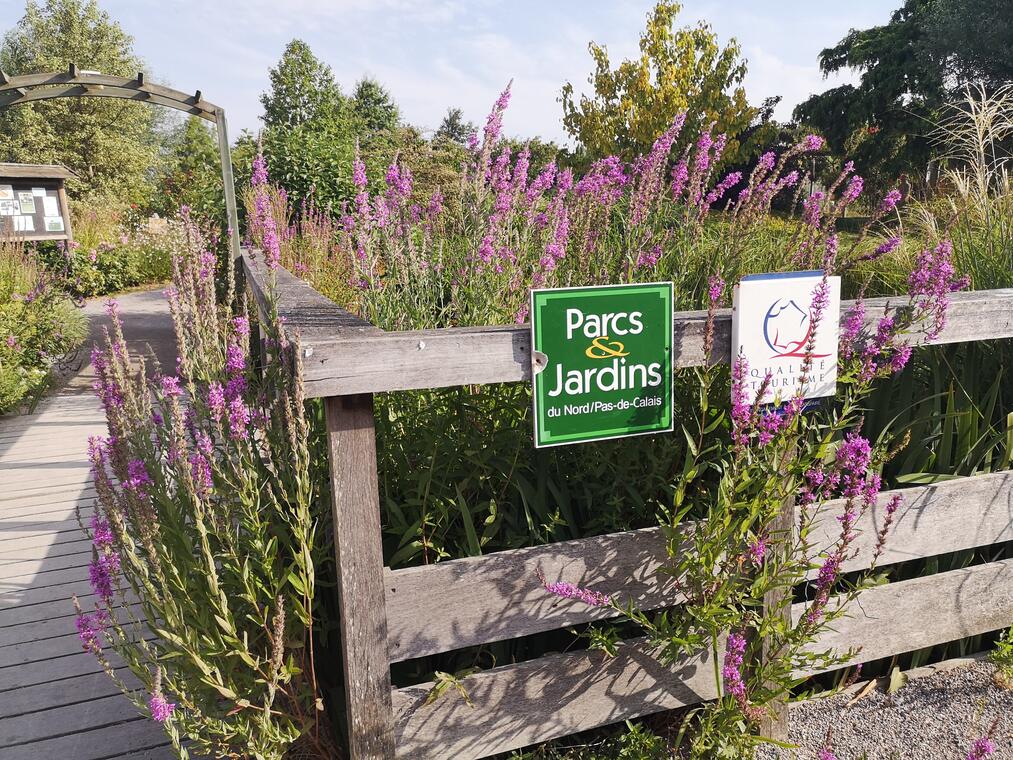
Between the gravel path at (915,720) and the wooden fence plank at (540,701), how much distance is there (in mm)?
439

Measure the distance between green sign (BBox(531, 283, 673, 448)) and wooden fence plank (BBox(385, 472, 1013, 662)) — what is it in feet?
1.09

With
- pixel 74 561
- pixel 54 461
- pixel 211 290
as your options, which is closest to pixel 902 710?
pixel 211 290

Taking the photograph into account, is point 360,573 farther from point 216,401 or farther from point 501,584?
point 216,401

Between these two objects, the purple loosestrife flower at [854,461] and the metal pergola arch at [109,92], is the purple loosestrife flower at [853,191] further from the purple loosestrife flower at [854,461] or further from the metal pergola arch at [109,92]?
the metal pergola arch at [109,92]

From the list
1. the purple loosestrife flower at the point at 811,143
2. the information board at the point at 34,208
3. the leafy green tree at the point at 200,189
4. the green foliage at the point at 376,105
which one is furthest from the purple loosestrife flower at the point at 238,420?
the green foliage at the point at 376,105

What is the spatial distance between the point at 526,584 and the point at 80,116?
34.0m

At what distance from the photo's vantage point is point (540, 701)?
6.63ft

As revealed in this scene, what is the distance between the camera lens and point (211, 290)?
229 cm

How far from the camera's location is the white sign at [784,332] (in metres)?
2.00

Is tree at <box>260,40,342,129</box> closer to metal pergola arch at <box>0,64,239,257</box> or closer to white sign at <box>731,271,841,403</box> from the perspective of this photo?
metal pergola arch at <box>0,64,239,257</box>

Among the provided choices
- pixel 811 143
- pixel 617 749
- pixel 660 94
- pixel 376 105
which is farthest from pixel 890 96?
pixel 617 749

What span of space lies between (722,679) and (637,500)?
0.61m

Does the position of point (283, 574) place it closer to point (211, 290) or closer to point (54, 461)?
point (211, 290)

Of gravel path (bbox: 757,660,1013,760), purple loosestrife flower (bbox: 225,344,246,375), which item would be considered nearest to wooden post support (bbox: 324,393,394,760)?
purple loosestrife flower (bbox: 225,344,246,375)
